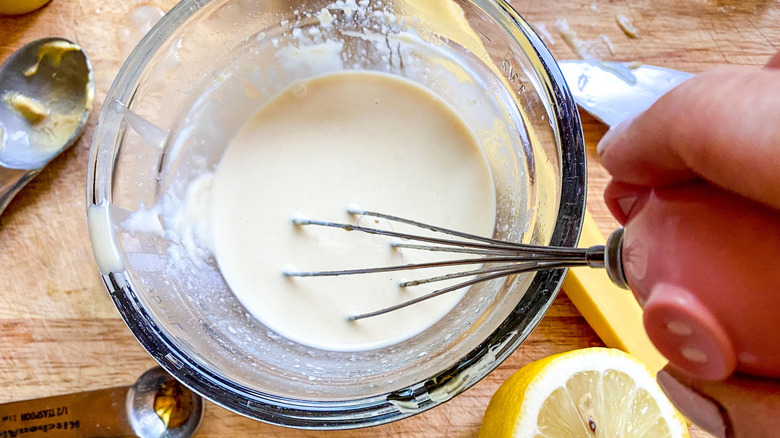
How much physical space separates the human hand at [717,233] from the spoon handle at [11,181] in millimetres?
685

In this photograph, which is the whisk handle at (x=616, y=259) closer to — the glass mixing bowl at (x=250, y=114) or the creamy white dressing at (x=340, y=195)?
the glass mixing bowl at (x=250, y=114)

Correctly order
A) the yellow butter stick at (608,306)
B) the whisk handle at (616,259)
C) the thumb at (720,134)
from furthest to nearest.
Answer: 1. the yellow butter stick at (608,306)
2. the whisk handle at (616,259)
3. the thumb at (720,134)

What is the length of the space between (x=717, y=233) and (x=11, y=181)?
74 cm

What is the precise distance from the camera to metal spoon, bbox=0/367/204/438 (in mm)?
663

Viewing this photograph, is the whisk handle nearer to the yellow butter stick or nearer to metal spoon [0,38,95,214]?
the yellow butter stick

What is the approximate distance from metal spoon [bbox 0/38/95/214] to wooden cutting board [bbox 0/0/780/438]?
0.02m

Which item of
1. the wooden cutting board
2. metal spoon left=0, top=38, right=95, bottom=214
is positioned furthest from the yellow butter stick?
metal spoon left=0, top=38, right=95, bottom=214

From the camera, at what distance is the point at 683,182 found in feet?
1.20

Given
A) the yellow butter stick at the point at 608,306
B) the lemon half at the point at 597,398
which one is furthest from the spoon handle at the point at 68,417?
the yellow butter stick at the point at 608,306

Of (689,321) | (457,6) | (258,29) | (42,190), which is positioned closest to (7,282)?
(42,190)

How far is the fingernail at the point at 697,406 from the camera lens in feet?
1.27

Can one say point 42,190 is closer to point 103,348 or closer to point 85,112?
point 85,112

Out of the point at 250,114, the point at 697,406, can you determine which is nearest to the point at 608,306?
the point at 697,406

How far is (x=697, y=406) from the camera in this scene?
0.40 metres
